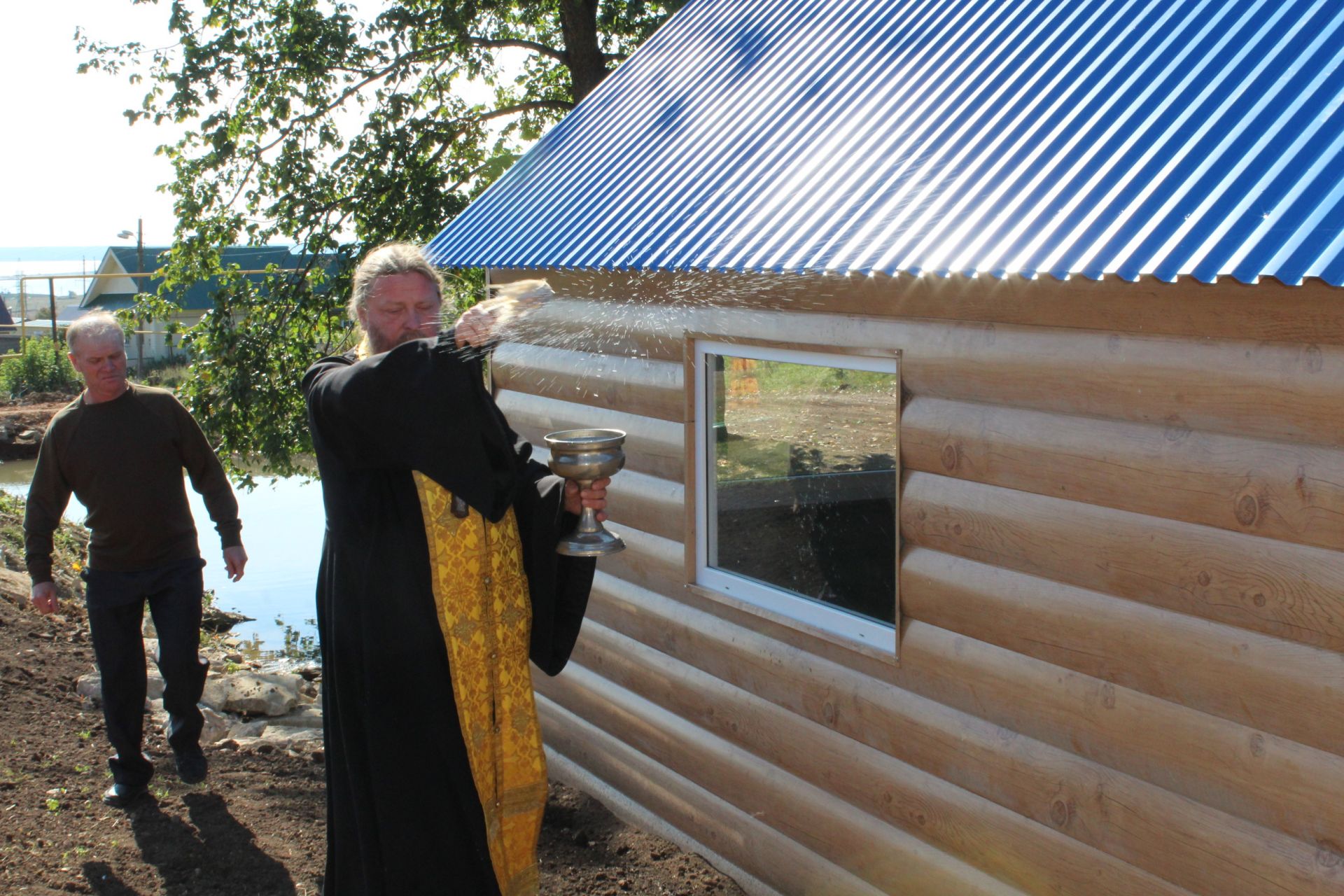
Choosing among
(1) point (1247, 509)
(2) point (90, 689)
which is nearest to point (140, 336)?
(2) point (90, 689)

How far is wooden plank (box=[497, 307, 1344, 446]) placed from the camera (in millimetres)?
2723

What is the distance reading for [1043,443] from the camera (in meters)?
3.34

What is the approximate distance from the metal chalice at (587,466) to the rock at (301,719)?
3838mm

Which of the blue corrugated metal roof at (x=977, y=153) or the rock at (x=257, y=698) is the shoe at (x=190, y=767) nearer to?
the rock at (x=257, y=698)

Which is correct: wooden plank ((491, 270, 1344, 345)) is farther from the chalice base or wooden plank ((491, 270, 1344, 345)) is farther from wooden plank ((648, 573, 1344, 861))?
the chalice base

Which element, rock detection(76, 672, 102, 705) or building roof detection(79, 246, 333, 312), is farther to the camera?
building roof detection(79, 246, 333, 312)

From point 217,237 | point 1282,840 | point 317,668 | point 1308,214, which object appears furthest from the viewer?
point 217,237

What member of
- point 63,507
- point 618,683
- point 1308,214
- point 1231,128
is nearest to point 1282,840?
point 1308,214

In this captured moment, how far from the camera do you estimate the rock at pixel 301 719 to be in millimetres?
7051

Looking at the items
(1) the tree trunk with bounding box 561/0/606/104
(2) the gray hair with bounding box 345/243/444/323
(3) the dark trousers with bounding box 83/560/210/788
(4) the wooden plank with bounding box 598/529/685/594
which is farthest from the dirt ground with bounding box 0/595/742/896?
(1) the tree trunk with bounding box 561/0/606/104

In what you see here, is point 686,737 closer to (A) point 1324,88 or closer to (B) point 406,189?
(A) point 1324,88

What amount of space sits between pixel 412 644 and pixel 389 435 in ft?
2.09

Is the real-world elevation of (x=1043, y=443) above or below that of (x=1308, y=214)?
below

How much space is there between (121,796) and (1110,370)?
14.4 feet
